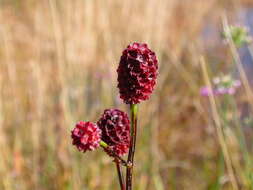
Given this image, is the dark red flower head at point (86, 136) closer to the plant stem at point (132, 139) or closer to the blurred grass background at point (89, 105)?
the plant stem at point (132, 139)

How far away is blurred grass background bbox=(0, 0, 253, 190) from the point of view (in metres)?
2.07

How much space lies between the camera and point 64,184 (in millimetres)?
1993

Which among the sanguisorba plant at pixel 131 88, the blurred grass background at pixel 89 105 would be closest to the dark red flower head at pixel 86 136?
the sanguisorba plant at pixel 131 88

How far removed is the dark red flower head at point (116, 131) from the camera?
752 millimetres

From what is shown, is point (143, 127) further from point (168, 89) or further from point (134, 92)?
point (134, 92)

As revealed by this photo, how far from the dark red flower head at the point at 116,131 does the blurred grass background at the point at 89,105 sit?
0.83 meters

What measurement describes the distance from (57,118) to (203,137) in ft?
3.25

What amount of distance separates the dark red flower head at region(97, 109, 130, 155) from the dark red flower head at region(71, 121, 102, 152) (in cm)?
5

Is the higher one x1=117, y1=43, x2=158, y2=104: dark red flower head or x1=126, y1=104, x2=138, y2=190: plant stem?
x1=117, y1=43, x2=158, y2=104: dark red flower head

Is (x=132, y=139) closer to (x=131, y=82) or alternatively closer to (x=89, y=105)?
(x=131, y=82)

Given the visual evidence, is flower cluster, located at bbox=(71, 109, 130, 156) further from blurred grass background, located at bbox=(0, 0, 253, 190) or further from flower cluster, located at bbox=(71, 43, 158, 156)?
blurred grass background, located at bbox=(0, 0, 253, 190)

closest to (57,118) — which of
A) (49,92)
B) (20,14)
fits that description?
(49,92)

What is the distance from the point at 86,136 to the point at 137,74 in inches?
4.6

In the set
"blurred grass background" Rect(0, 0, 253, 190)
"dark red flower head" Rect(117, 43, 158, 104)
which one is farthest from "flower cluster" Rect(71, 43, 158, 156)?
"blurred grass background" Rect(0, 0, 253, 190)
